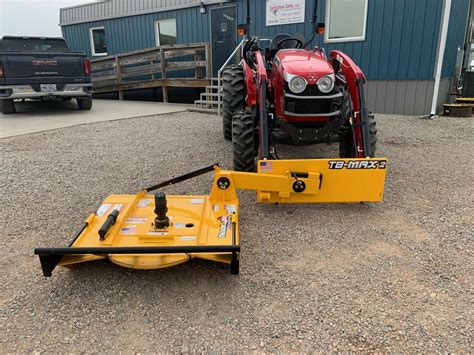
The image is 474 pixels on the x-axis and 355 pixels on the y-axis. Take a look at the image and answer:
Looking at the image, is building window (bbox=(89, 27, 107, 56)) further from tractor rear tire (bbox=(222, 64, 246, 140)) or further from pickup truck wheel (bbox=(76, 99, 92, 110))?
tractor rear tire (bbox=(222, 64, 246, 140))

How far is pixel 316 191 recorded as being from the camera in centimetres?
324

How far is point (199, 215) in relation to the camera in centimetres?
272

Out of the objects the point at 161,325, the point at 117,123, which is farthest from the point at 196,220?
the point at 117,123

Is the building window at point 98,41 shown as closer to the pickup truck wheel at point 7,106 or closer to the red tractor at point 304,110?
the pickup truck wheel at point 7,106

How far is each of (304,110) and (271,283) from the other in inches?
→ 75.1

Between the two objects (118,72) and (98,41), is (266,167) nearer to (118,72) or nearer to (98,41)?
(118,72)

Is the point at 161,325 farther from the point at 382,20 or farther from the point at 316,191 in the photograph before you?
the point at 382,20

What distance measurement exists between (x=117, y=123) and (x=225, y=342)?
7.11 metres

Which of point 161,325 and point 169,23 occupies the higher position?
point 169,23

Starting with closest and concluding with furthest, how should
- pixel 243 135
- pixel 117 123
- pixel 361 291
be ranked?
pixel 361 291 → pixel 243 135 → pixel 117 123

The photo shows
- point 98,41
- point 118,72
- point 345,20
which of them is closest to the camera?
point 345,20

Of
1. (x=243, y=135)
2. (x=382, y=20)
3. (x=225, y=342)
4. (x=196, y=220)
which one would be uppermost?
(x=382, y=20)

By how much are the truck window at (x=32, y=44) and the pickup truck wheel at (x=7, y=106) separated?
128 centimetres

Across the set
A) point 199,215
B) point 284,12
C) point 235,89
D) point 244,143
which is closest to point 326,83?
point 244,143
